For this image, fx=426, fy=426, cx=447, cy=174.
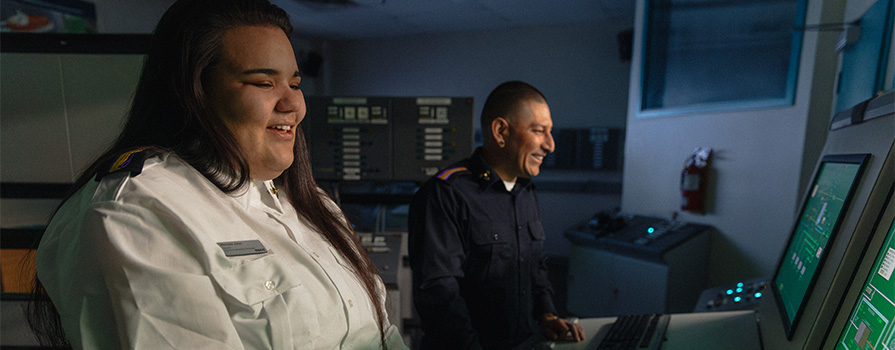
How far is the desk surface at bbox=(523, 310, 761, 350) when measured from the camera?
3.14 feet

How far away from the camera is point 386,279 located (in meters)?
2.14

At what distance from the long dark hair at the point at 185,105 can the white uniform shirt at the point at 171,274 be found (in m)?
0.04

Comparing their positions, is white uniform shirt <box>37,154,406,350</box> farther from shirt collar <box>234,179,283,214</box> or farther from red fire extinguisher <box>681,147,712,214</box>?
red fire extinguisher <box>681,147,712,214</box>

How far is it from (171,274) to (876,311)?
910mm

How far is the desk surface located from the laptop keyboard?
0.06 ft

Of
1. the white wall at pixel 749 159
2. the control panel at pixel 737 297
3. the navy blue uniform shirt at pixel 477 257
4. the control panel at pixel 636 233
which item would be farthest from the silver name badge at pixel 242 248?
the white wall at pixel 749 159

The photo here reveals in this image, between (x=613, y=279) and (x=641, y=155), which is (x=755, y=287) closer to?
(x=613, y=279)

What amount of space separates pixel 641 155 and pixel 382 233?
1869mm

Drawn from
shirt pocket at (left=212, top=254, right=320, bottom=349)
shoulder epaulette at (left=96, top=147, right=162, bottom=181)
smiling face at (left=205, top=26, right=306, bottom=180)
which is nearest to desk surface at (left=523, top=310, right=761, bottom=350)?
shirt pocket at (left=212, top=254, right=320, bottom=349)

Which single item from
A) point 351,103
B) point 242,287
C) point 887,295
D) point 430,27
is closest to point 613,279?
point 351,103

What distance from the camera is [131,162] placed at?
0.62 m

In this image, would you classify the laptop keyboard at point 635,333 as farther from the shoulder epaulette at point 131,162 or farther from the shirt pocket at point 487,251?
the shoulder epaulette at point 131,162

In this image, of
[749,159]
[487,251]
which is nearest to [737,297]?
[487,251]

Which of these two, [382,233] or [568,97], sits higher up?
[568,97]
